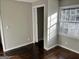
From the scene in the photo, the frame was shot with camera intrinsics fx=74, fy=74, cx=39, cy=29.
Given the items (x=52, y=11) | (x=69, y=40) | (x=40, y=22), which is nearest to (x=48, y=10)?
(x=52, y=11)

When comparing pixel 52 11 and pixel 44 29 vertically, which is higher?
pixel 52 11

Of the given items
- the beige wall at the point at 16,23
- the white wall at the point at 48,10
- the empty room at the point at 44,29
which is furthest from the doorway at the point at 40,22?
the white wall at the point at 48,10

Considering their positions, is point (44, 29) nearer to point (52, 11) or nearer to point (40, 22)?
point (52, 11)

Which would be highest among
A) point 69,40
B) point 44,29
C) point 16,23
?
point 16,23

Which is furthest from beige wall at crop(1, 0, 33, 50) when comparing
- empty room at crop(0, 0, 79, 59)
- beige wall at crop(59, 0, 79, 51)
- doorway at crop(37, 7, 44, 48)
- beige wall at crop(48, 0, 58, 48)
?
beige wall at crop(59, 0, 79, 51)

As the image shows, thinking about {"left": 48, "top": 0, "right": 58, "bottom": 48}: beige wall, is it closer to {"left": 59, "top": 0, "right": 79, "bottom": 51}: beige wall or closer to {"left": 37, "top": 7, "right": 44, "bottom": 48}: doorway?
{"left": 59, "top": 0, "right": 79, "bottom": 51}: beige wall

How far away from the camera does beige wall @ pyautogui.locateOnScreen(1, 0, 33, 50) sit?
10.9 feet

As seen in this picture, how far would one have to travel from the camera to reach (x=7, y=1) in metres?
3.27

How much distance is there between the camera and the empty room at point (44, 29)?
10.6ft

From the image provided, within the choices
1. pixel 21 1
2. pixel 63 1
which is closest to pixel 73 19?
pixel 63 1

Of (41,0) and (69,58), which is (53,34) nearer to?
(69,58)

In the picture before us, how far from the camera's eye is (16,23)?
12.1ft

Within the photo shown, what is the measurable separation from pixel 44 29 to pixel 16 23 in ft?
4.66

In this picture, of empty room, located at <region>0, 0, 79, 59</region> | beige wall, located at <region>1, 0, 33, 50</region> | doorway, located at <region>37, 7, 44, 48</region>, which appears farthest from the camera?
doorway, located at <region>37, 7, 44, 48</region>
